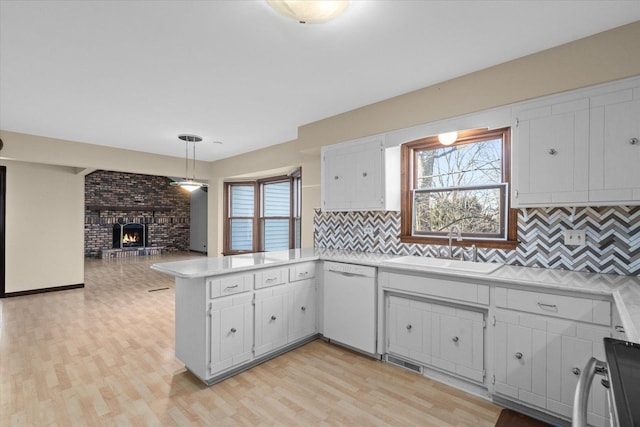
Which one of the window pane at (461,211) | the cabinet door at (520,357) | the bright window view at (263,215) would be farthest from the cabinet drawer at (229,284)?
the bright window view at (263,215)

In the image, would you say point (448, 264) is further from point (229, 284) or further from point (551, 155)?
point (229, 284)

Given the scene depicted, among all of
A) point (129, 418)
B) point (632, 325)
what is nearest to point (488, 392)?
point (632, 325)

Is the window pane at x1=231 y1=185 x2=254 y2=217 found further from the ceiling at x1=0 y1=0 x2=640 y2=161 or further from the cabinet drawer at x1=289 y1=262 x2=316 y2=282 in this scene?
the cabinet drawer at x1=289 y1=262 x2=316 y2=282

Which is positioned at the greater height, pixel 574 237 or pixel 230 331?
pixel 574 237

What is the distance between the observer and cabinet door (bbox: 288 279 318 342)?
296 cm

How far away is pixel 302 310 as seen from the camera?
306 centimetres

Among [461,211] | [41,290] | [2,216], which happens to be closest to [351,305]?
[461,211]

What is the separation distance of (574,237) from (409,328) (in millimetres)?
1394

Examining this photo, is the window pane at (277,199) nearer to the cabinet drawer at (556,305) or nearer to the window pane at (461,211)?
the window pane at (461,211)

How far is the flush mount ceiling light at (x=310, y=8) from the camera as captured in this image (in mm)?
1560

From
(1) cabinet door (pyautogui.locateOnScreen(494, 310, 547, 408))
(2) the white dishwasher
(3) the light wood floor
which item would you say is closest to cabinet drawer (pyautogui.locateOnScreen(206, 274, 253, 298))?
(3) the light wood floor

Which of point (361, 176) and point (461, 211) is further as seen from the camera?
point (361, 176)

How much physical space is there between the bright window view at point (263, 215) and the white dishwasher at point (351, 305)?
8.04ft

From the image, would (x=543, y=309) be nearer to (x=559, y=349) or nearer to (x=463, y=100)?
(x=559, y=349)
